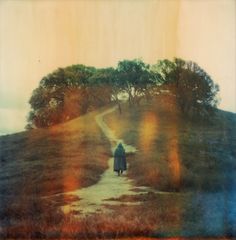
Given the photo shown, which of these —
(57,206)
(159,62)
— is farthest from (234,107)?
(57,206)

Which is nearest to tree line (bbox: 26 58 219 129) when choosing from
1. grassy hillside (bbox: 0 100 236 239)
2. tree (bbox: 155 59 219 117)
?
tree (bbox: 155 59 219 117)

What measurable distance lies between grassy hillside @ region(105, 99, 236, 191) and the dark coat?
0.08m

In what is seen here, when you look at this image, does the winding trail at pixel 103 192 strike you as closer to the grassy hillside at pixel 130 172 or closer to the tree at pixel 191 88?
the grassy hillside at pixel 130 172

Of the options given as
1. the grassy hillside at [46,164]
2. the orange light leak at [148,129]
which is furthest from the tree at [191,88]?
the grassy hillside at [46,164]

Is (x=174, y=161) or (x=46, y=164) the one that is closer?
(x=46, y=164)

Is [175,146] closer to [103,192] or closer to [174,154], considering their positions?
[174,154]

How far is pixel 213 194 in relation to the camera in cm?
546

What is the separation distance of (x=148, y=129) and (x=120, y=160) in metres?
0.44

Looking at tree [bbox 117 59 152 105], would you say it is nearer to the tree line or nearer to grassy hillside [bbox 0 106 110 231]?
the tree line

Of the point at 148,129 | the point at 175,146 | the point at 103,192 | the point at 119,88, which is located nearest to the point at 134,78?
the point at 119,88

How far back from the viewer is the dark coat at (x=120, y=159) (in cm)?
538

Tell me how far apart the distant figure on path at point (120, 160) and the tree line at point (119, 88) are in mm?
469

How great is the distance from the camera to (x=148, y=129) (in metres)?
5.46

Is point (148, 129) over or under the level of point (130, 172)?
over
